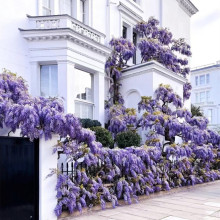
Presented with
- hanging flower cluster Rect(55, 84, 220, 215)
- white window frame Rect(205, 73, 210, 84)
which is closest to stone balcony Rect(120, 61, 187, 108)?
hanging flower cluster Rect(55, 84, 220, 215)

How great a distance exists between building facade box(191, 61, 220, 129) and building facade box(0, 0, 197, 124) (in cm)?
3083

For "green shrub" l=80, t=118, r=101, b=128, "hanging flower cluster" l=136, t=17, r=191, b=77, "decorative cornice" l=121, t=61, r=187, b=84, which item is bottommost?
"green shrub" l=80, t=118, r=101, b=128

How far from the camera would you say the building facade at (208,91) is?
42.1 m

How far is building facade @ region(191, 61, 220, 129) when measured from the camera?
138ft

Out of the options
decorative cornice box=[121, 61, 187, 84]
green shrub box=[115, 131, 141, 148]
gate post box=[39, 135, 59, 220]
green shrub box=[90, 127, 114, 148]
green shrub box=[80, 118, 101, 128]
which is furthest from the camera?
decorative cornice box=[121, 61, 187, 84]

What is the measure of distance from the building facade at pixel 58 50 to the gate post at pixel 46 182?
15.0 feet

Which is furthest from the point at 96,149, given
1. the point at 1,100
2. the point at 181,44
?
the point at 181,44

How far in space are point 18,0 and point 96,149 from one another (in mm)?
6455

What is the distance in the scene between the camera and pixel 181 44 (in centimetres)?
1953

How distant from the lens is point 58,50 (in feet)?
37.2

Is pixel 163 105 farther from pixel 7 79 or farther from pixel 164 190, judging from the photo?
pixel 7 79

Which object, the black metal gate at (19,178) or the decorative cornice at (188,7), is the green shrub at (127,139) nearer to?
the black metal gate at (19,178)

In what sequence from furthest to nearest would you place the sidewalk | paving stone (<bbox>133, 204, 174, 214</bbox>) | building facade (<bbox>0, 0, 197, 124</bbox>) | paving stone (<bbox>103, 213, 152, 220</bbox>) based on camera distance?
building facade (<bbox>0, 0, 197, 124</bbox>), paving stone (<bbox>133, 204, 174, 214</bbox>), the sidewalk, paving stone (<bbox>103, 213, 152, 220</bbox>)

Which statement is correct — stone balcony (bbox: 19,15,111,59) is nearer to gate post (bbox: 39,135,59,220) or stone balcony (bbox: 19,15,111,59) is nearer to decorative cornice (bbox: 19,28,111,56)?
decorative cornice (bbox: 19,28,111,56)
